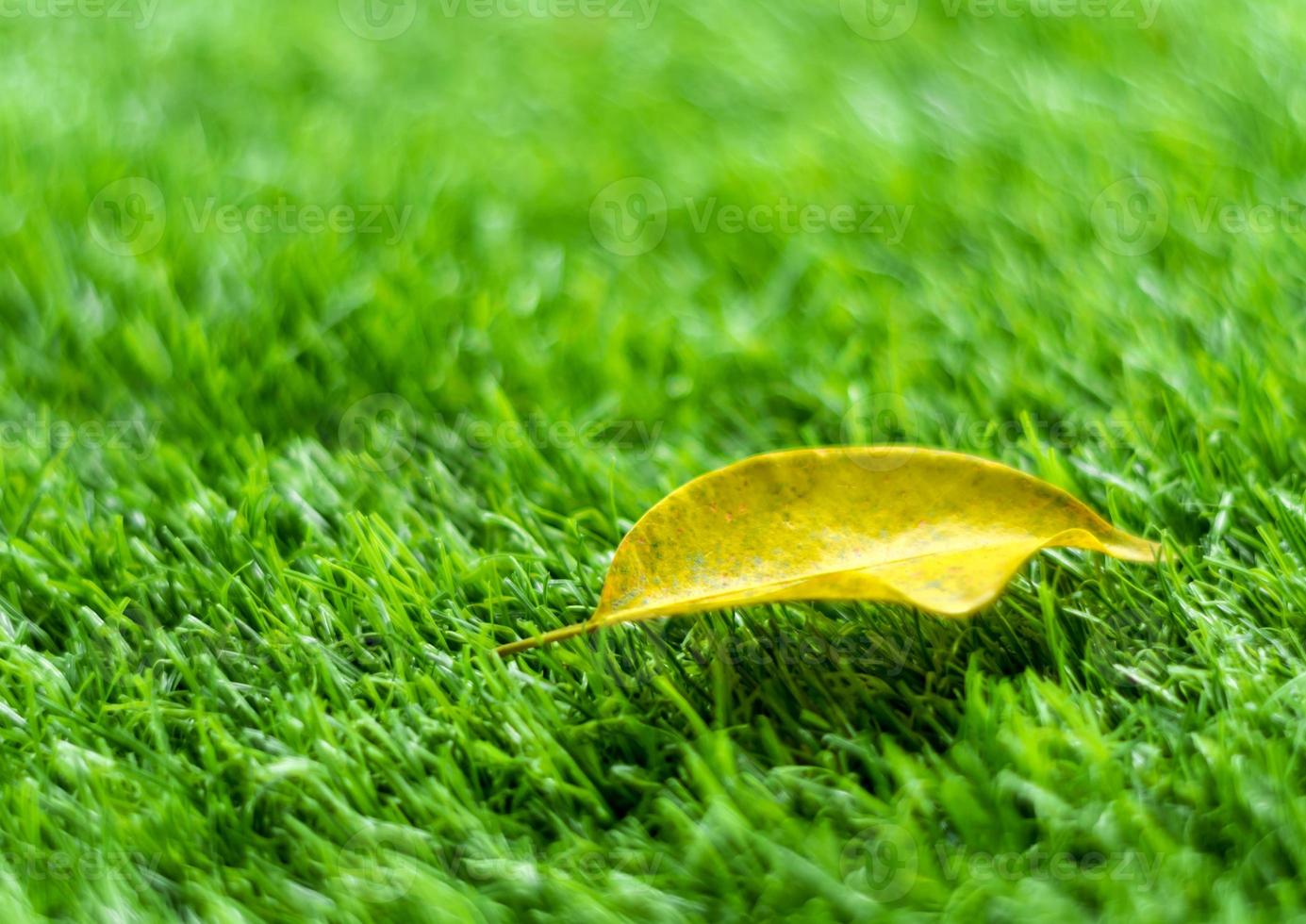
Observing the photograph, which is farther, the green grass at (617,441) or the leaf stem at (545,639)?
the leaf stem at (545,639)

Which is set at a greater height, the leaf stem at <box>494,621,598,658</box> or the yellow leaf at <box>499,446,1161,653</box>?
the yellow leaf at <box>499,446,1161,653</box>

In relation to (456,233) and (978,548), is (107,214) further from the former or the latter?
(978,548)

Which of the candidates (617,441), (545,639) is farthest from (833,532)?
(617,441)

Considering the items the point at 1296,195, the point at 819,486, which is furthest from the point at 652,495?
the point at 1296,195

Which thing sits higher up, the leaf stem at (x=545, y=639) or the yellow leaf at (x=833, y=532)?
the yellow leaf at (x=833, y=532)

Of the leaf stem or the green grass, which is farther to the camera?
the leaf stem
